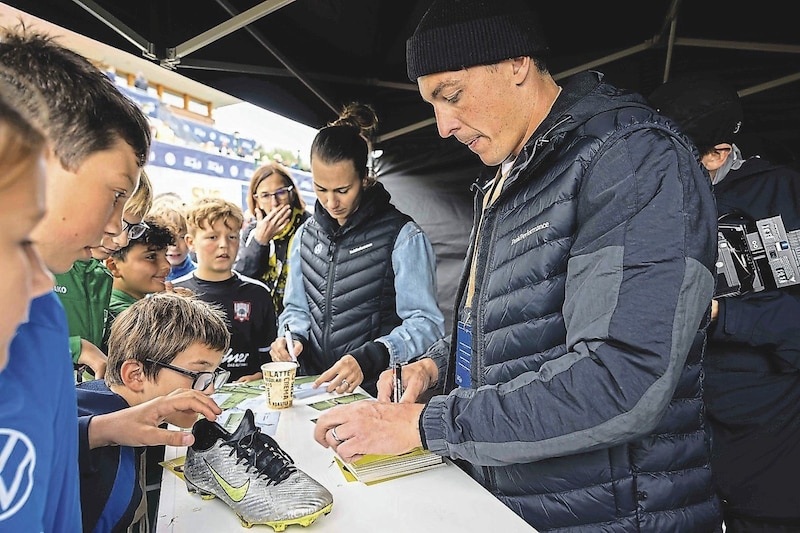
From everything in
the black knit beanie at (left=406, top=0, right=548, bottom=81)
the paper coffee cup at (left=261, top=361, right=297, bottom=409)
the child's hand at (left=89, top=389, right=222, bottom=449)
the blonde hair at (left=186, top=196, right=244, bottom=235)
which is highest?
the blonde hair at (left=186, top=196, right=244, bottom=235)

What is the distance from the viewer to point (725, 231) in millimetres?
1719

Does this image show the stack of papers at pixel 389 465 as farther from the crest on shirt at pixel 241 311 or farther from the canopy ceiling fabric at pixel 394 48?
the canopy ceiling fabric at pixel 394 48

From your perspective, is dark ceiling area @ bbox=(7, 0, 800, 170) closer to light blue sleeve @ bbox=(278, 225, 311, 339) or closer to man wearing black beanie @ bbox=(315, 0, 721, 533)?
light blue sleeve @ bbox=(278, 225, 311, 339)

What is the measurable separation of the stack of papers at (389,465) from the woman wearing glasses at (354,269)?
94cm

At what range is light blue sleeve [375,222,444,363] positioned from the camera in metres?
2.15

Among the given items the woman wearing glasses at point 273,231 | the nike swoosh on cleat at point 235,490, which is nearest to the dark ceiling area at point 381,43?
the woman wearing glasses at point 273,231

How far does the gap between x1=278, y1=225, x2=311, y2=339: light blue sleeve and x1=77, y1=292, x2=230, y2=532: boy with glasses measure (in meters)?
0.60

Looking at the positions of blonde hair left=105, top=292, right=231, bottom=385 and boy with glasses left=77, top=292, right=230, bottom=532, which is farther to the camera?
blonde hair left=105, top=292, right=231, bottom=385

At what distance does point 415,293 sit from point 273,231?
4.70ft

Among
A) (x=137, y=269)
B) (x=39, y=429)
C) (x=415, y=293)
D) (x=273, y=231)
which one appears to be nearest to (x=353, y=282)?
(x=415, y=293)

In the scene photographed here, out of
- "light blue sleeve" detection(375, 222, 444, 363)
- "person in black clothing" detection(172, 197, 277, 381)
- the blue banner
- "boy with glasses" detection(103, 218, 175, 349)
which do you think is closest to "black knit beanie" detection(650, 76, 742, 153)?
"light blue sleeve" detection(375, 222, 444, 363)

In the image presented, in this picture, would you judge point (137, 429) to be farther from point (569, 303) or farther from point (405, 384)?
point (569, 303)

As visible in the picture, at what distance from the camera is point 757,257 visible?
1.72m

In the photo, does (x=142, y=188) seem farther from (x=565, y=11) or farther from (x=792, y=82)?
(x=792, y=82)
